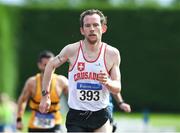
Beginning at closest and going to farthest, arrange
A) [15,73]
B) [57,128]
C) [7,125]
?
[57,128], [7,125], [15,73]

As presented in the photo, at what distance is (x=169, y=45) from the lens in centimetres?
3500

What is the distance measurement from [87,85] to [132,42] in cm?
2635

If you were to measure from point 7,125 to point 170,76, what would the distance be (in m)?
15.5

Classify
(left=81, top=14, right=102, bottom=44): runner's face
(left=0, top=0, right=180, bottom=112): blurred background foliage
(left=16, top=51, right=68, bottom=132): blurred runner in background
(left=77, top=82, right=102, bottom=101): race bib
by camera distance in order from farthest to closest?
(left=0, top=0, right=180, bottom=112): blurred background foliage
(left=16, top=51, right=68, bottom=132): blurred runner in background
(left=77, top=82, right=102, bottom=101): race bib
(left=81, top=14, right=102, bottom=44): runner's face

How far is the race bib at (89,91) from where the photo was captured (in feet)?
29.1

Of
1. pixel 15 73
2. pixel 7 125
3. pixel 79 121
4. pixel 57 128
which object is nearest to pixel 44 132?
pixel 57 128

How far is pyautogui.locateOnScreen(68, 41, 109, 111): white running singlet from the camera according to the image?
884cm

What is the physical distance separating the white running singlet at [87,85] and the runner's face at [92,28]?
190 millimetres

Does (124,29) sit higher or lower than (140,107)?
higher

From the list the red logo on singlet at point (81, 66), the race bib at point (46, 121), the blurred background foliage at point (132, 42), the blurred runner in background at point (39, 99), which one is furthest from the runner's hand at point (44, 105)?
the blurred background foliage at point (132, 42)

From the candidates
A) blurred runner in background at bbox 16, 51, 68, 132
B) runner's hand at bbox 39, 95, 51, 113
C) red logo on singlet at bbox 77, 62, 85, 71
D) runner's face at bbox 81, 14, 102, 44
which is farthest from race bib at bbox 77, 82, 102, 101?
blurred runner in background at bbox 16, 51, 68, 132

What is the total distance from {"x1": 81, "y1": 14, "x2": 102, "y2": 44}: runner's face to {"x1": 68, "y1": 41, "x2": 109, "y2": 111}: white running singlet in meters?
0.19

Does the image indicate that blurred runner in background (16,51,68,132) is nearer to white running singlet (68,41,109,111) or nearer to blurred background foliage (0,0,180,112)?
white running singlet (68,41,109,111)

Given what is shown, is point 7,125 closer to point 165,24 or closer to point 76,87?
point 76,87
